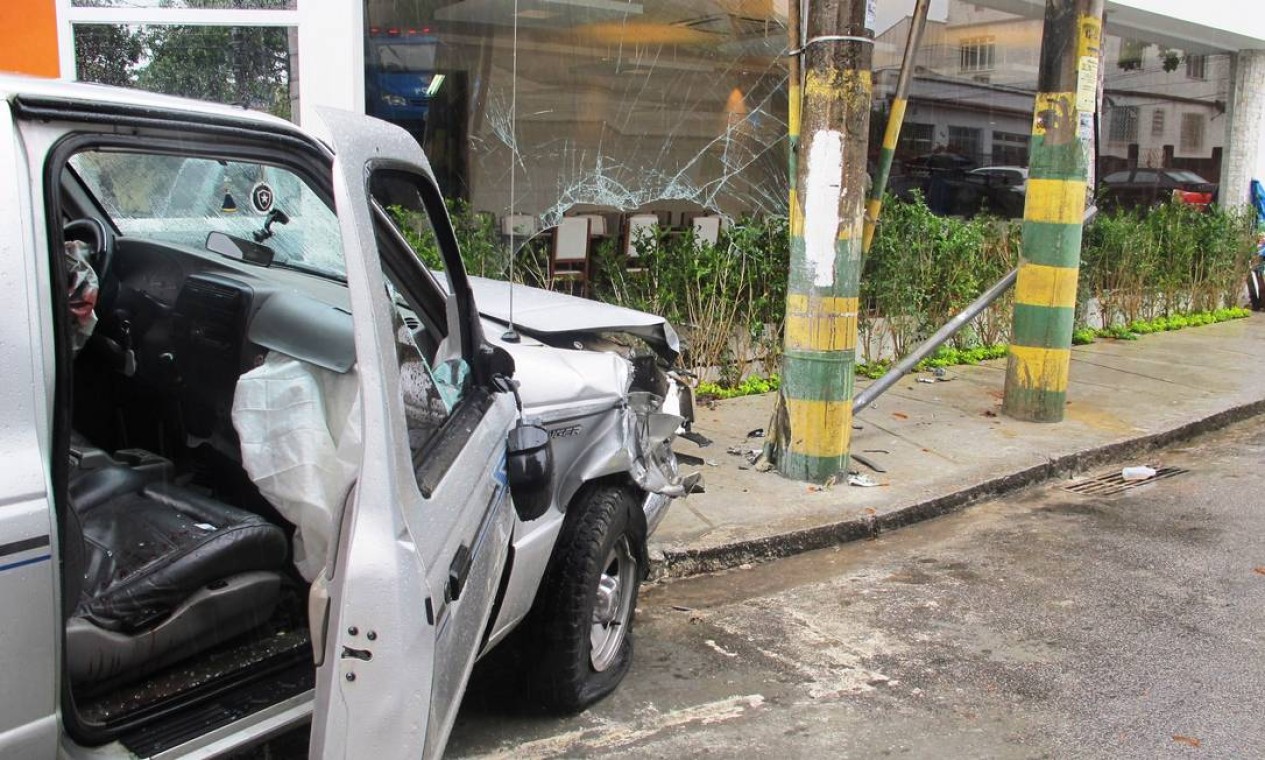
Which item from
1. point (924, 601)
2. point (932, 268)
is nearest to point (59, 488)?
point (924, 601)

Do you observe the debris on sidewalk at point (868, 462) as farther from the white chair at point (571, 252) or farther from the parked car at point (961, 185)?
the parked car at point (961, 185)

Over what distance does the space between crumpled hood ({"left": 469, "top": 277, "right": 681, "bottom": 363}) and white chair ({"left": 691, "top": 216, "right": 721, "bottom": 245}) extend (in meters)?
3.70

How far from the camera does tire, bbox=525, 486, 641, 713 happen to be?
12.1 ft

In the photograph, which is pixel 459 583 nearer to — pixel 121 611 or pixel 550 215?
pixel 121 611

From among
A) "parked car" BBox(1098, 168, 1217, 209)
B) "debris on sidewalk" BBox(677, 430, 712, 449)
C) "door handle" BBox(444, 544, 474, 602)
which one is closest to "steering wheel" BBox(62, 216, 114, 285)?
"door handle" BBox(444, 544, 474, 602)

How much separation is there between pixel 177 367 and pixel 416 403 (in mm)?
979

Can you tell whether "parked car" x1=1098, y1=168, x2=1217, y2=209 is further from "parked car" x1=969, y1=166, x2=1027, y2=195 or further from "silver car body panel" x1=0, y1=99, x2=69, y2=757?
"silver car body panel" x1=0, y1=99, x2=69, y2=757

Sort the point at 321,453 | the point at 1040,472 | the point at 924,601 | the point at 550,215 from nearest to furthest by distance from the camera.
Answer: the point at 321,453 → the point at 924,601 → the point at 1040,472 → the point at 550,215

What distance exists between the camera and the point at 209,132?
2500 mm

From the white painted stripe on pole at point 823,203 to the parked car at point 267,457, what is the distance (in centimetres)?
220

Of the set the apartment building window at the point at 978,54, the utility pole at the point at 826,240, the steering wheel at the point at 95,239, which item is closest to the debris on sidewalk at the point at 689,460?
the utility pole at the point at 826,240

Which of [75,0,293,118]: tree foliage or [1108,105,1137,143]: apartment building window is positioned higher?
[1108,105,1137,143]: apartment building window

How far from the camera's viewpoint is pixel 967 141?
1277 cm

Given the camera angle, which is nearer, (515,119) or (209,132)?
(209,132)
